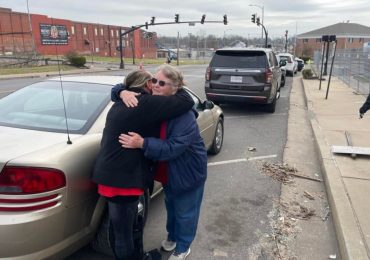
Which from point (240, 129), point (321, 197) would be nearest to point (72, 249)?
point (321, 197)

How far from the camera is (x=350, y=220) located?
3713 millimetres

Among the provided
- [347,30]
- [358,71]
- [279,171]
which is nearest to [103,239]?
[279,171]

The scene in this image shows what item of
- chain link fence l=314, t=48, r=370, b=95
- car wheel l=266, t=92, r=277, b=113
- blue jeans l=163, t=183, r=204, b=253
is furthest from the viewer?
chain link fence l=314, t=48, r=370, b=95

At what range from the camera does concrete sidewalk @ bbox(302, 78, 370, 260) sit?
3402 millimetres

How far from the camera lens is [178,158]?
9.17ft

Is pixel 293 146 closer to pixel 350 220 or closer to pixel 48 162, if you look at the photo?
pixel 350 220

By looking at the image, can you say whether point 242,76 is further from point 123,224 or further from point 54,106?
point 123,224

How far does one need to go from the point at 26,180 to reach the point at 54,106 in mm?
1335

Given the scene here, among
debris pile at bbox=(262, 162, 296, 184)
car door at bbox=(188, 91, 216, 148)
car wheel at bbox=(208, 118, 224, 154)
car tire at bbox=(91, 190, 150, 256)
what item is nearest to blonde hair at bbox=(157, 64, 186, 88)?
car tire at bbox=(91, 190, 150, 256)

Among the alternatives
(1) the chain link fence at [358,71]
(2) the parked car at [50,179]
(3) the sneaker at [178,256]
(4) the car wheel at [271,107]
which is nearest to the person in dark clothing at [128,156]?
(2) the parked car at [50,179]

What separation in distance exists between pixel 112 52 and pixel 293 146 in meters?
83.3

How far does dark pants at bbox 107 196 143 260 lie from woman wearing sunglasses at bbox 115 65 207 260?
Result: 36cm

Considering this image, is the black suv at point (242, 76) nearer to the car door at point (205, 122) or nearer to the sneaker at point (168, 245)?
the car door at point (205, 122)

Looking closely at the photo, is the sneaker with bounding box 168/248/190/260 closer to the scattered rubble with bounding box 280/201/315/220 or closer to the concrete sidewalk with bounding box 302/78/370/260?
the concrete sidewalk with bounding box 302/78/370/260
